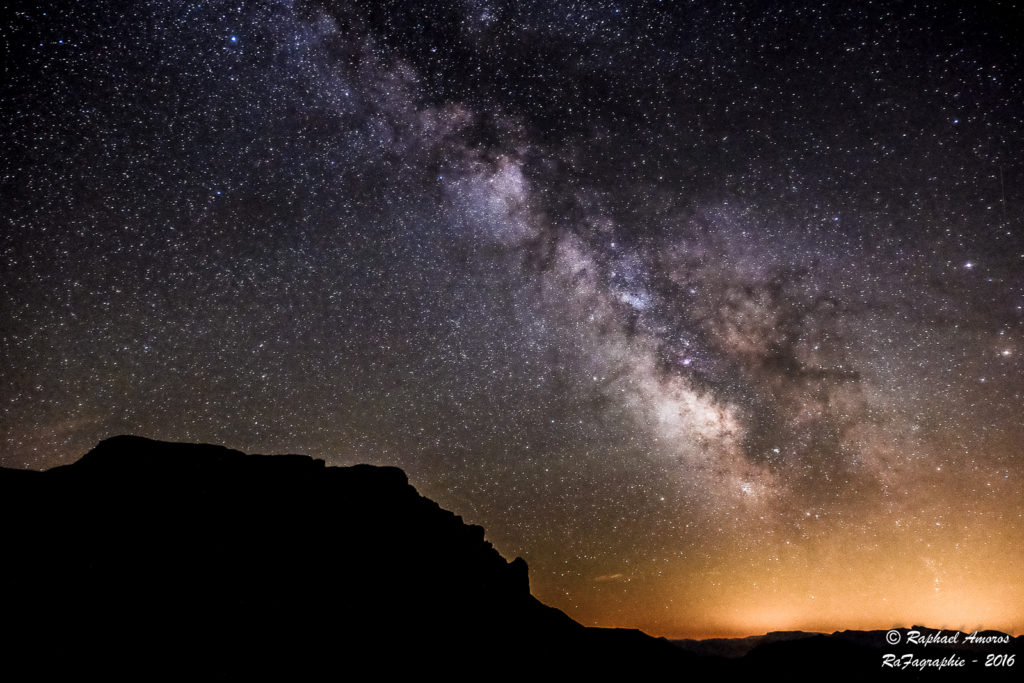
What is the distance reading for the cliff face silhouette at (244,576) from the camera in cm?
1561

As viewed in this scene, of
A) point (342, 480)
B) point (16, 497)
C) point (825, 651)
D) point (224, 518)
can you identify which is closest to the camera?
point (16, 497)

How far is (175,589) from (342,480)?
35.6 ft

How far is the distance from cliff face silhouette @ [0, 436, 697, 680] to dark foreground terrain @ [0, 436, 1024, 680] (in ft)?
0.22

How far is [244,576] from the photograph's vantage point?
19.8 meters

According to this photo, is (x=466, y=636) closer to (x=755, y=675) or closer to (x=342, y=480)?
(x=342, y=480)

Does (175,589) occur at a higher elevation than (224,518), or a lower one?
lower

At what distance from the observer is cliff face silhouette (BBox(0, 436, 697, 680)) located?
15.6 m

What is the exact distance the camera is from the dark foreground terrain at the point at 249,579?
611 inches

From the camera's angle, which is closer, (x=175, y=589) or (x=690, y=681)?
(x=175, y=589)

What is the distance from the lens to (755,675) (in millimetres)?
39156

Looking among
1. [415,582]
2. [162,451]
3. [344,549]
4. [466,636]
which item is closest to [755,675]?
[466,636]

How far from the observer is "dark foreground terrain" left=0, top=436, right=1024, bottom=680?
50.9 ft

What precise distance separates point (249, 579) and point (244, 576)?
260 mm

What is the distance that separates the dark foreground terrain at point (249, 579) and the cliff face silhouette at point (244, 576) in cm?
7
